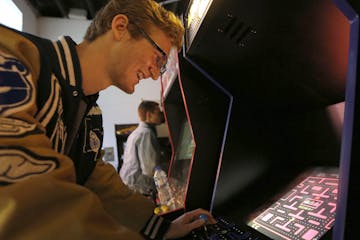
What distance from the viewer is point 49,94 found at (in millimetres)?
608

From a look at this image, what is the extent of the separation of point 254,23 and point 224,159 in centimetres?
50

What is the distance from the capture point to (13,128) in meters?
0.42

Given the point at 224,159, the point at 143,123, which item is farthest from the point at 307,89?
the point at 143,123

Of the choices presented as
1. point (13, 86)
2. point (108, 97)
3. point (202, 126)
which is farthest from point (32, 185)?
point (108, 97)

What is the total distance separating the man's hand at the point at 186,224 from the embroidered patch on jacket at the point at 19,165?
572mm

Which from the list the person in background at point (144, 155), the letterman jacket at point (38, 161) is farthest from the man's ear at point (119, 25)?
the person in background at point (144, 155)

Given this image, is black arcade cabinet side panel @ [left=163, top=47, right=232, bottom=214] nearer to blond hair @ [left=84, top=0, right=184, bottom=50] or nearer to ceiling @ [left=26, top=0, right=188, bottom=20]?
blond hair @ [left=84, top=0, right=184, bottom=50]

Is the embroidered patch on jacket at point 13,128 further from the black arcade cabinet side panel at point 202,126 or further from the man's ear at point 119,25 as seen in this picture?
the black arcade cabinet side panel at point 202,126

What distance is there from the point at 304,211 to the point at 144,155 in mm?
1922

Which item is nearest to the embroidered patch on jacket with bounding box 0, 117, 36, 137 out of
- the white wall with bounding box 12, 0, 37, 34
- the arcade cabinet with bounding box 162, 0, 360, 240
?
the arcade cabinet with bounding box 162, 0, 360, 240

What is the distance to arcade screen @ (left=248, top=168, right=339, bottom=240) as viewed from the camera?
708mm

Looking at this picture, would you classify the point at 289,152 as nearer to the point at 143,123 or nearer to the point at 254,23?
the point at 254,23

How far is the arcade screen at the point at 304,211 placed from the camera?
708mm

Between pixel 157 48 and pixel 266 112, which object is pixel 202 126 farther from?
pixel 157 48
